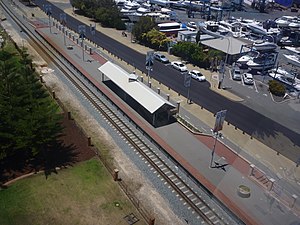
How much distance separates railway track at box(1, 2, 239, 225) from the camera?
26.6 meters

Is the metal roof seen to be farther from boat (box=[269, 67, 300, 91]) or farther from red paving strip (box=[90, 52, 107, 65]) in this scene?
boat (box=[269, 67, 300, 91])

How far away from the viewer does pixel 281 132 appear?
134 ft

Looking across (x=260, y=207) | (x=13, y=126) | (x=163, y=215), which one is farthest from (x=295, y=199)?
(x=13, y=126)

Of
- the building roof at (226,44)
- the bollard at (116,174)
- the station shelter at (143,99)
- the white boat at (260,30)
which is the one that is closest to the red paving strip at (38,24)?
the station shelter at (143,99)

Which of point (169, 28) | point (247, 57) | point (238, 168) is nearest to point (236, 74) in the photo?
point (247, 57)

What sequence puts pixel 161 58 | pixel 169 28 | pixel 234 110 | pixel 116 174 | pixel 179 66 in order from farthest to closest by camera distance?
pixel 169 28
pixel 161 58
pixel 179 66
pixel 234 110
pixel 116 174

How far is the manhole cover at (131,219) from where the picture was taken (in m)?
25.0

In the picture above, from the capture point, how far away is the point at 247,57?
6575 cm

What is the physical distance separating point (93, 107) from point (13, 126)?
1532 cm

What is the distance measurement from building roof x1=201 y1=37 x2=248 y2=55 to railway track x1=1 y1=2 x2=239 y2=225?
32.0 meters

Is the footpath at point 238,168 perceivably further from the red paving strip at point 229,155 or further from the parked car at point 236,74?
the parked car at point 236,74

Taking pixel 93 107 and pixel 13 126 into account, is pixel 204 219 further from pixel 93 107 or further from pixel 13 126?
pixel 93 107

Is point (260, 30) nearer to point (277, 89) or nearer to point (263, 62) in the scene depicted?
point (263, 62)

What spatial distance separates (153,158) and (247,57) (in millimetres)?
42095
